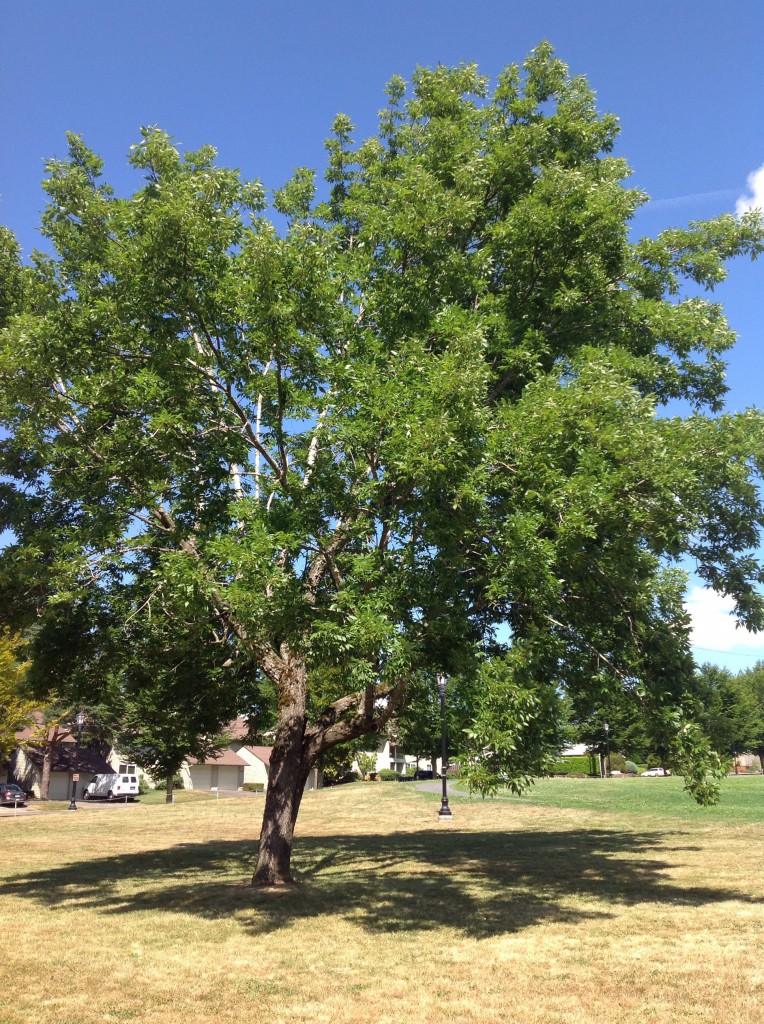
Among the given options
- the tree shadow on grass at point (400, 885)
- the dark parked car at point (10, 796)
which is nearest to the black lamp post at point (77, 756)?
the dark parked car at point (10, 796)

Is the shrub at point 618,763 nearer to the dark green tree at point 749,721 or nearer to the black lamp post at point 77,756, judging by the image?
the dark green tree at point 749,721

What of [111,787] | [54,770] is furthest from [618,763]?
[54,770]

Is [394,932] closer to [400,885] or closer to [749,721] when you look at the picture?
[400,885]

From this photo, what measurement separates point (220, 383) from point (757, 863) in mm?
16094

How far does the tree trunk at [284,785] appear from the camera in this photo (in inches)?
626

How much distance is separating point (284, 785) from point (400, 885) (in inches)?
125

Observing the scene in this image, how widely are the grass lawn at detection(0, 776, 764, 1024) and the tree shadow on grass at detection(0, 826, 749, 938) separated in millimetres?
75

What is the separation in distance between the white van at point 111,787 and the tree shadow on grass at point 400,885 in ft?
141

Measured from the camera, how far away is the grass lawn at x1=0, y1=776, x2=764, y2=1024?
8.14 meters

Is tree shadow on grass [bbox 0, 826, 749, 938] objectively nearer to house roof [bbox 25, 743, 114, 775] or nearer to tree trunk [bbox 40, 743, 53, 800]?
tree trunk [bbox 40, 743, 53, 800]

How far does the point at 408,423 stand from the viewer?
10992 millimetres

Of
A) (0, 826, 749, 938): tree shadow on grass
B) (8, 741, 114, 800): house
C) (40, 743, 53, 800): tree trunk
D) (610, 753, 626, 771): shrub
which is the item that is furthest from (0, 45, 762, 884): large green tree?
(610, 753, 626, 771): shrub

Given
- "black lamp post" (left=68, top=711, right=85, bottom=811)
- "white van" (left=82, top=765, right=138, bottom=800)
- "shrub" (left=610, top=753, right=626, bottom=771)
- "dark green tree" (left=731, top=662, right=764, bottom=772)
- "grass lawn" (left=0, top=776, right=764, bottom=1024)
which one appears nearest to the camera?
"grass lawn" (left=0, top=776, right=764, bottom=1024)

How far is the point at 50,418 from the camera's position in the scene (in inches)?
563
